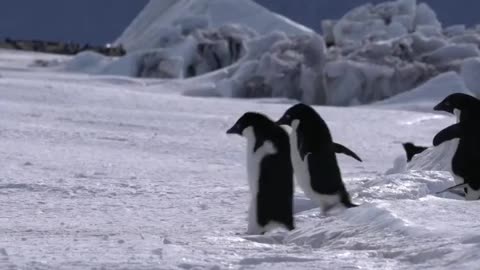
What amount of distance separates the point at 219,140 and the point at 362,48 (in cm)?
983

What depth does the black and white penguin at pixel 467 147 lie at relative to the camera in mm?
4852

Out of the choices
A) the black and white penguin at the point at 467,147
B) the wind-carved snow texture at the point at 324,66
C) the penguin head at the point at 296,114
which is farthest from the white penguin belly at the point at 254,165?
the wind-carved snow texture at the point at 324,66

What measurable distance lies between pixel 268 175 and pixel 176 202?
1027 millimetres

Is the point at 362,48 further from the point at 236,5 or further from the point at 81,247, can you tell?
the point at 236,5

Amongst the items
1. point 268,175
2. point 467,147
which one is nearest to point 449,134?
point 467,147

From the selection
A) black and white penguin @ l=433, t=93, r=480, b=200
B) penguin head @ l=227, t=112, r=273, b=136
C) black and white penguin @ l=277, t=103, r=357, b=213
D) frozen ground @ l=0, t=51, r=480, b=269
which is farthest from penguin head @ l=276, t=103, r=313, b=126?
black and white penguin @ l=433, t=93, r=480, b=200

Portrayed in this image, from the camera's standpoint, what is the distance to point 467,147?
4.88m

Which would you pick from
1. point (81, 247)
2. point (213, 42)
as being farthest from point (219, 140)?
point (213, 42)

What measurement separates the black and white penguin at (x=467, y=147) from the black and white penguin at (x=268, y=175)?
0.84 m

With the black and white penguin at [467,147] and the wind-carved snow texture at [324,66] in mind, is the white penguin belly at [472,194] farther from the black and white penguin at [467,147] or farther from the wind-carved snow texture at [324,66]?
the wind-carved snow texture at [324,66]

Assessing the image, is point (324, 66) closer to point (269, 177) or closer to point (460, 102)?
point (460, 102)

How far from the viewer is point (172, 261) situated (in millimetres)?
2824

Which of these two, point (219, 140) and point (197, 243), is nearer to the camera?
point (197, 243)

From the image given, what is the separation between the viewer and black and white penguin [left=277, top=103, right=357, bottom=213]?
4.80m
